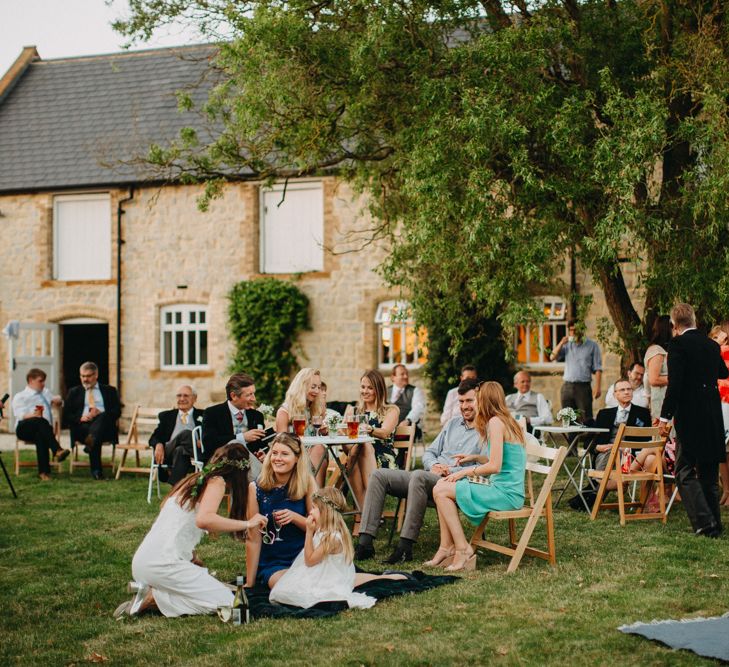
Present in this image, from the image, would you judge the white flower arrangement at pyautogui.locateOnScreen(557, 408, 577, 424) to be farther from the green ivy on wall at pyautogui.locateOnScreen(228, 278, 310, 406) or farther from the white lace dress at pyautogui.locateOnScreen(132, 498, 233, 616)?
the green ivy on wall at pyautogui.locateOnScreen(228, 278, 310, 406)

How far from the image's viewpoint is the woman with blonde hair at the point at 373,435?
8.88 meters

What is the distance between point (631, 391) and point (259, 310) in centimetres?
1056

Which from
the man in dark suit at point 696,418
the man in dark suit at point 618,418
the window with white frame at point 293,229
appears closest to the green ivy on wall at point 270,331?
the window with white frame at point 293,229

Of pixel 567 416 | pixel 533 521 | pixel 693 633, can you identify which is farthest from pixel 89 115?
pixel 693 633

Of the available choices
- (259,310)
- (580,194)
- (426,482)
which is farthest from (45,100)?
(426,482)

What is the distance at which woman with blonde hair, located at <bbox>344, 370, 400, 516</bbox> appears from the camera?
888cm

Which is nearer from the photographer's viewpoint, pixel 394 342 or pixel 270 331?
pixel 394 342

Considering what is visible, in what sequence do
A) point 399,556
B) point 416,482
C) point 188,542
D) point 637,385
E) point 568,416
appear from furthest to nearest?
point 637,385
point 568,416
point 416,482
point 399,556
point 188,542

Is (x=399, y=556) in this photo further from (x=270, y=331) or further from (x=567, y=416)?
(x=270, y=331)

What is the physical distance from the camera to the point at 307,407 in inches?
359

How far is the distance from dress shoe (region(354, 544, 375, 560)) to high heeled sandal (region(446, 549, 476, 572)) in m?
0.72

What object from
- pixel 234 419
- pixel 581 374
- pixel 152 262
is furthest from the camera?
pixel 152 262

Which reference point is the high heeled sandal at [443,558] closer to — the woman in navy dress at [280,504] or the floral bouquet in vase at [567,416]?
the woman in navy dress at [280,504]

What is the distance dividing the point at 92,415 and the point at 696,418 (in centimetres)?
796
